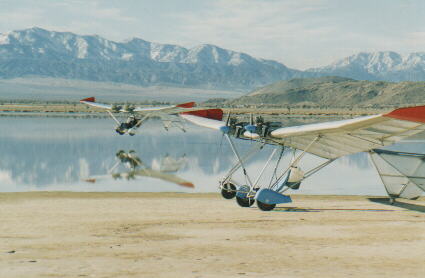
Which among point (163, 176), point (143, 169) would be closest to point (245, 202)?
point (163, 176)

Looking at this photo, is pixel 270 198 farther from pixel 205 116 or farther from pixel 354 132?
pixel 205 116

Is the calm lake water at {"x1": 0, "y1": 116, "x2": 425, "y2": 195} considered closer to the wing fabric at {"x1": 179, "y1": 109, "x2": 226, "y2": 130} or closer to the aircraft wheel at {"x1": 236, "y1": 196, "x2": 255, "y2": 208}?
the wing fabric at {"x1": 179, "y1": 109, "x2": 226, "y2": 130}

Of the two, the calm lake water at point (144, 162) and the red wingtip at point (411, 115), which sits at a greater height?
the red wingtip at point (411, 115)

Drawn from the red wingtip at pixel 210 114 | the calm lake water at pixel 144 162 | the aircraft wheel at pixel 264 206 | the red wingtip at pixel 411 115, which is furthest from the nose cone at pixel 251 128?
the calm lake water at pixel 144 162

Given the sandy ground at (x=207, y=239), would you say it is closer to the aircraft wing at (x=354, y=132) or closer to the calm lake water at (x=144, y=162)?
the aircraft wing at (x=354, y=132)

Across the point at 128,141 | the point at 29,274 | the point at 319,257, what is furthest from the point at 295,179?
the point at 128,141

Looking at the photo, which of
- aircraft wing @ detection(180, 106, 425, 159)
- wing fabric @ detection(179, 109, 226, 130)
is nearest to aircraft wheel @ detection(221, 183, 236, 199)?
aircraft wing @ detection(180, 106, 425, 159)
